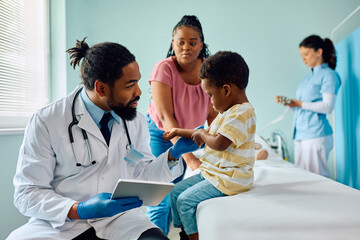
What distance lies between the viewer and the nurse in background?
Answer: 244cm

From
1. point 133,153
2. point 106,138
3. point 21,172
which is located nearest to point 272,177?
point 133,153

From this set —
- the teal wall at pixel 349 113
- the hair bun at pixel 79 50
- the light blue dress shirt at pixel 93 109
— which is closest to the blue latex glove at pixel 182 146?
the light blue dress shirt at pixel 93 109

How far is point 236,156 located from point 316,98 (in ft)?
5.67

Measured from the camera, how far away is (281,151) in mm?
2850

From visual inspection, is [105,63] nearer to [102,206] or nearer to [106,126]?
[106,126]

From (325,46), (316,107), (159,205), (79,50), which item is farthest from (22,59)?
(325,46)

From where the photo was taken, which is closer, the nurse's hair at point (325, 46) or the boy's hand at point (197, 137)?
the boy's hand at point (197, 137)

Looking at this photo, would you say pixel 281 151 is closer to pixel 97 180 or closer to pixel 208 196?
pixel 208 196

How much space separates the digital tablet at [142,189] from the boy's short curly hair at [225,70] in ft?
1.80

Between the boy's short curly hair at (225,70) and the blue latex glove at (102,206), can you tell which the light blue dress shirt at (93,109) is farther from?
the boy's short curly hair at (225,70)

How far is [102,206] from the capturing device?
896 millimetres

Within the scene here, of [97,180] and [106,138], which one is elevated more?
[106,138]

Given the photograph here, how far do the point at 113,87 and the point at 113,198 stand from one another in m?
0.43

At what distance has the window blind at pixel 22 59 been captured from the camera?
194 centimetres
